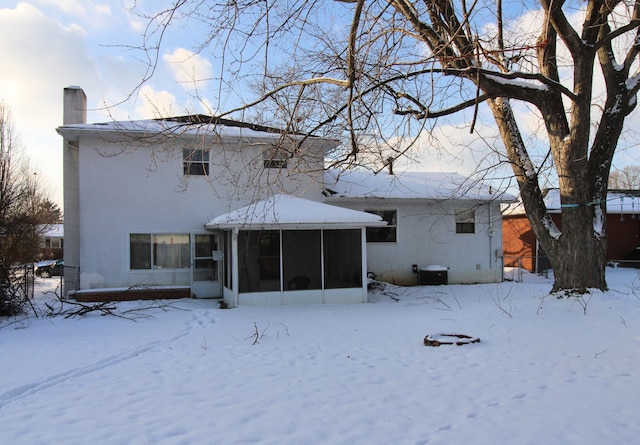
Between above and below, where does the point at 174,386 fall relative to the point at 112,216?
below

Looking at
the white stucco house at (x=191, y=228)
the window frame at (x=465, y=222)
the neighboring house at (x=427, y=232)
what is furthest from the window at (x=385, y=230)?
the window frame at (x=465, y=222)

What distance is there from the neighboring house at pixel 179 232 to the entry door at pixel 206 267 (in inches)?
1.3

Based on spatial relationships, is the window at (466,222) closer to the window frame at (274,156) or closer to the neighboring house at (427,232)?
the neighboring house at (427,232)

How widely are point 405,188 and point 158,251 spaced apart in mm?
9487

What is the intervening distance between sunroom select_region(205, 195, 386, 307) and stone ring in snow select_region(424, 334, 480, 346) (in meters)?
5.39

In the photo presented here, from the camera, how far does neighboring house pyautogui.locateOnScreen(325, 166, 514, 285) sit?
56.3 ft

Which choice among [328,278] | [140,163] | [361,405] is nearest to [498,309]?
[328,278]

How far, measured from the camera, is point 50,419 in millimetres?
4594

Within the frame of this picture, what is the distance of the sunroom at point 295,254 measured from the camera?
12.6 meters

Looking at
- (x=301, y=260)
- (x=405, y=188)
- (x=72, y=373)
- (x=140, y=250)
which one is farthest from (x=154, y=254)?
(x=405, y=188)

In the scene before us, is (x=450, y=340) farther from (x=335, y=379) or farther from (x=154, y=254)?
(x=154, y=254)

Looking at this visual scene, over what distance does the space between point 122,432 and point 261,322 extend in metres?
6.08

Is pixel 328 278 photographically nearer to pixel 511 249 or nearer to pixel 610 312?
pixel 610 312

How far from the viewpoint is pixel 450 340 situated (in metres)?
7.69
